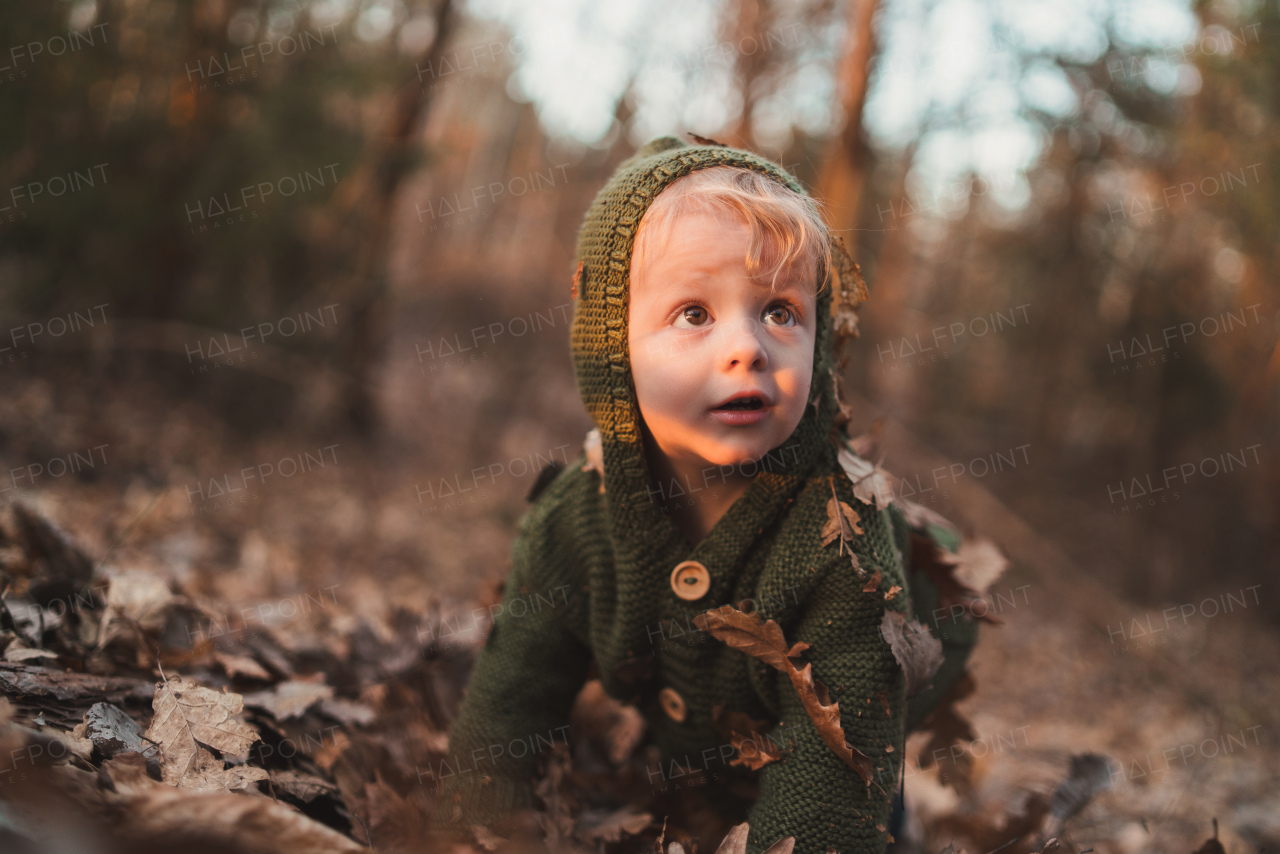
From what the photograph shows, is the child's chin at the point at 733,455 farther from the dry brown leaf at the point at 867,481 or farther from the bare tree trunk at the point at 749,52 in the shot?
the bare tree trunk at the point at 749,52

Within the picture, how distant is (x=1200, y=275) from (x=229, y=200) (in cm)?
1009

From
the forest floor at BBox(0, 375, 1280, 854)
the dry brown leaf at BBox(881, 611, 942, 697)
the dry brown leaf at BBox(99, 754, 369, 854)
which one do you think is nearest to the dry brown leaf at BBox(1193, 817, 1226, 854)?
the forest floor at BBox(0, 375, 1280, 854)

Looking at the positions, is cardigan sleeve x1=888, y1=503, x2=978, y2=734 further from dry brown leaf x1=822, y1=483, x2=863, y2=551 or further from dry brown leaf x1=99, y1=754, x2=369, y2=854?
dry brown leaf x1=99, y1=754, x2=369, y2=854

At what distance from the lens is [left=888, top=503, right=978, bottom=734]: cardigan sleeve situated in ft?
6.69

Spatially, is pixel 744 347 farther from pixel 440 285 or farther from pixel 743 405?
pixel 440 285

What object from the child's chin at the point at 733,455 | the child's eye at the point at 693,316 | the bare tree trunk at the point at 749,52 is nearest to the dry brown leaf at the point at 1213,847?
the child's chin at the point at 733,455

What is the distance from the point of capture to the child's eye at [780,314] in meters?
1.73

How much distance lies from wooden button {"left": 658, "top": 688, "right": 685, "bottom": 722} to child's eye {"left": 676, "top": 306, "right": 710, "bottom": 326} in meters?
0.97

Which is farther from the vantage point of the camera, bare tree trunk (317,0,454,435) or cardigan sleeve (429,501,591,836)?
bare tree trunk (317,0,454,435)

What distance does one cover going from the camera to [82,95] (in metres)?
5.11

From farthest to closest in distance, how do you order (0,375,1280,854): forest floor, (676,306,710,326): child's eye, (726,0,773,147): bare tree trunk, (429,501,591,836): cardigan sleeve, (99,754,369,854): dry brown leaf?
(726,0,773,147): bare tree trunk → (429,501,591,836): cardigan sleeve → (676,306,710,326): child's eye → (0,375,1280,854): forest floor → (99,754,369,854): dry brown leaf

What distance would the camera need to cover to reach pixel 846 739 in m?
1.62

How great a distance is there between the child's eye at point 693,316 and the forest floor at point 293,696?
1.25m

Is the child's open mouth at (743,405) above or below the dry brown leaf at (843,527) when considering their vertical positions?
above
